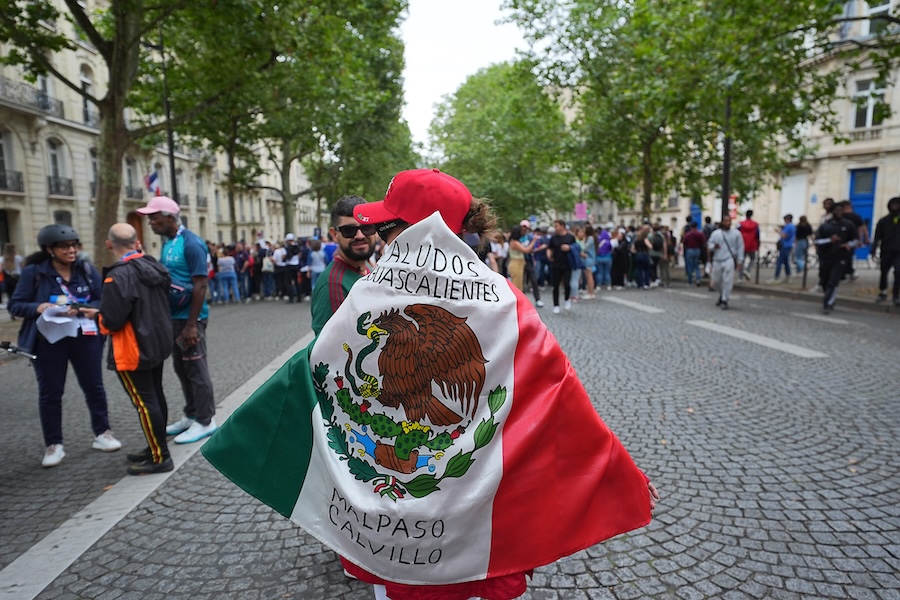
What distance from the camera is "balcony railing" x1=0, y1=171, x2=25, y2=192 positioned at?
968 inches

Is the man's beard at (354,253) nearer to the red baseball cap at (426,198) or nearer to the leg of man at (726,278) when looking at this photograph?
the red baseball cap at (426,198)

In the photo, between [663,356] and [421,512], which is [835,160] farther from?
[421,512]

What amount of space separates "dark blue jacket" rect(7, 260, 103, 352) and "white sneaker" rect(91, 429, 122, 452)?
0.88 m

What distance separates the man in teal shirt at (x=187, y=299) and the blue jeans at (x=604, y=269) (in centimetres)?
1392

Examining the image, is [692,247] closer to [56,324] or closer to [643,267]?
[643,267]

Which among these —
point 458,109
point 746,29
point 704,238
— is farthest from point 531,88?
point 458,109

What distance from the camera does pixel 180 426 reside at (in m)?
5.15

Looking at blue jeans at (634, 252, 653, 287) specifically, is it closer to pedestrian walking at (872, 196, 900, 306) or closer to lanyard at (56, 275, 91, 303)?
pedestrian walking at (872, 196, 900, 306)

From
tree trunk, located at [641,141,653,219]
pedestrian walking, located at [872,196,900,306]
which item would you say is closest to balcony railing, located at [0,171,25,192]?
tree trunk, located at [641,141,653,219]

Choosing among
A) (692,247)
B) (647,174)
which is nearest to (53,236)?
(692,247)

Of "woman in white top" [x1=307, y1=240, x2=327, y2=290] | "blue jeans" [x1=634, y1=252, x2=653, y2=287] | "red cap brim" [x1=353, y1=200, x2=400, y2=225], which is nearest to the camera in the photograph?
"red cap brim" [x1=353, y1=200, x2=400, y2=225]

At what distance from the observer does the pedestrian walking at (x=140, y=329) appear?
4.00 m

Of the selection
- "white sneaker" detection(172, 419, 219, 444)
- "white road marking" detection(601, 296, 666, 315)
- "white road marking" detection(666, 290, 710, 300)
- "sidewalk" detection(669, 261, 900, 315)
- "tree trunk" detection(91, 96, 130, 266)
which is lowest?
"white sneaker" detection(172, 419, 219, 444)

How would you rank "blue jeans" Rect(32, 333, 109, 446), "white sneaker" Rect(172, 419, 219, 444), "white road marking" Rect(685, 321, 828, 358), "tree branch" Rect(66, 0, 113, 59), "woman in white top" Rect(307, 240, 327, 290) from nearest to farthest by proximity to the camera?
"blue jeans" Rect(32, 333, 109, 446)
"white sneaker" Rect(172, 419, 219, 444)
"white road marking" Rect(685, 321, 828, 358)
"tree branch" Rect(66, 0, 113, 59)
"woman in white top" Rect(307, 240, 327, 290)
